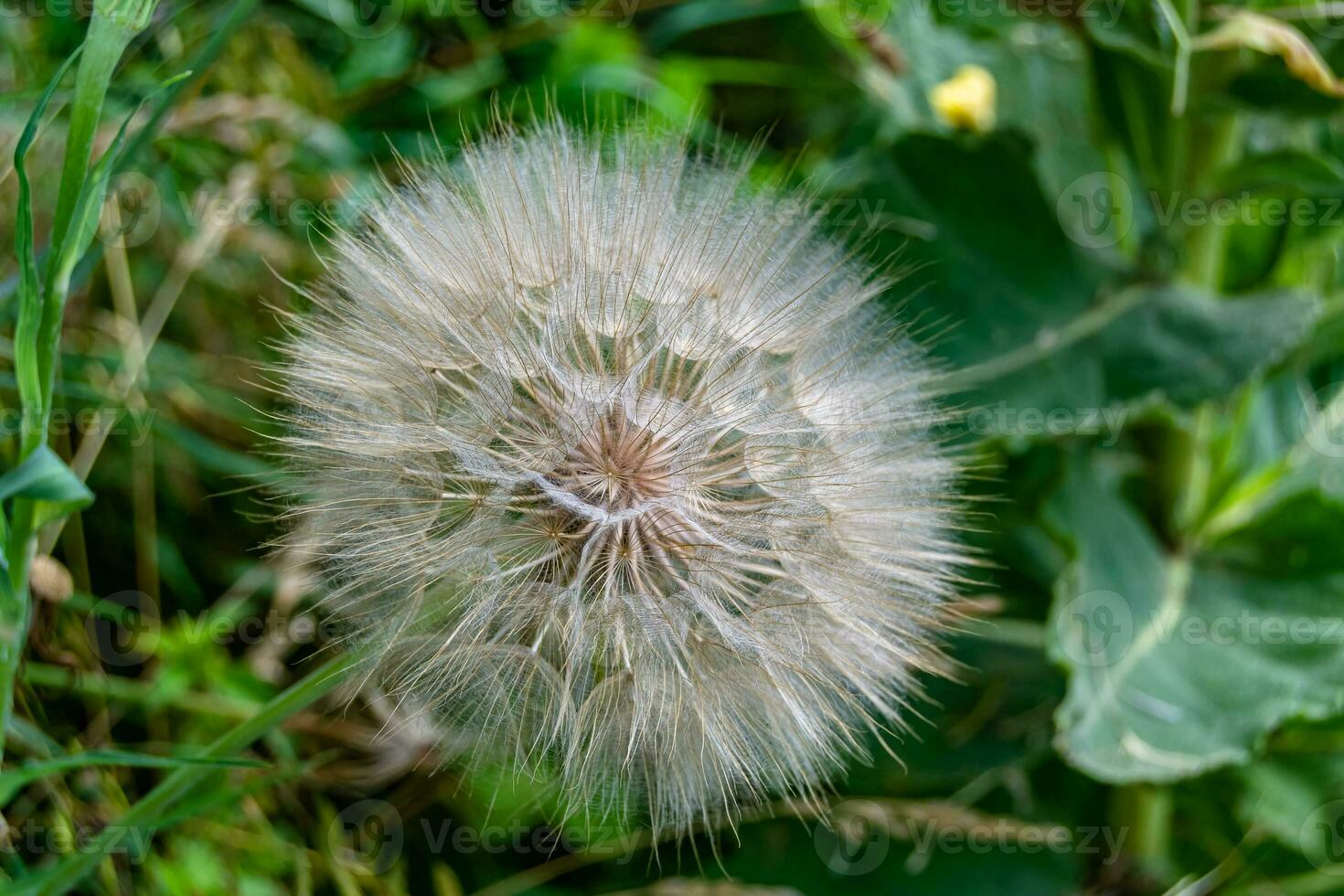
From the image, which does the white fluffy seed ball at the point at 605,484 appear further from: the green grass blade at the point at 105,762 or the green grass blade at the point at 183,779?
the green grass blade at the point at 105,762

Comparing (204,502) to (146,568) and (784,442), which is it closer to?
A: (146,568)

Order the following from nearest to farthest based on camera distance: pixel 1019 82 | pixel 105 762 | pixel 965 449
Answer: pixel 105 762 < pixel 965 449 < pixel 1019 82

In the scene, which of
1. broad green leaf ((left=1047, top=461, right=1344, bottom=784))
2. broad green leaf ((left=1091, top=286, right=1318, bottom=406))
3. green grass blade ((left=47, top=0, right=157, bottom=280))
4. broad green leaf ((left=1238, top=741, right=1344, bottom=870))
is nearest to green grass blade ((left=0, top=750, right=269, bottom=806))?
green grass blade ((left=47, top=0, right=157, bottom=280))

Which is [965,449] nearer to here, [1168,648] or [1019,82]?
[1168,648]

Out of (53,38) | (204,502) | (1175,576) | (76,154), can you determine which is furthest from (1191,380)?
(53,38)

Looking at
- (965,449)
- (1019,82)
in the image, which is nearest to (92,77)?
(965,449)

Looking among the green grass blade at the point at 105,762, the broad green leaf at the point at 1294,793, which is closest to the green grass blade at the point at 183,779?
the green grass blade at the point at 105,762
